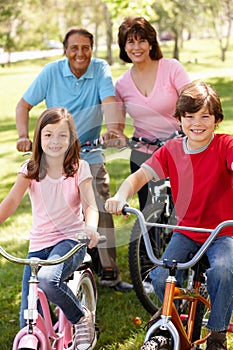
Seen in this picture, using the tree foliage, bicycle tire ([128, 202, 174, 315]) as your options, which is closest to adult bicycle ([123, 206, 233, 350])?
bicycle tire ([128, 202, 174, 315])

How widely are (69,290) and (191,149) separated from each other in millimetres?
956

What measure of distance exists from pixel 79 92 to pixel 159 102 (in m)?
0.55

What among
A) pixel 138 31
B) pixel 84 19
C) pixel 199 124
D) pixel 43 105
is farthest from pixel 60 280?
pixel 84 19

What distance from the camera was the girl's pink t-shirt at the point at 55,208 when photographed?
3596mm

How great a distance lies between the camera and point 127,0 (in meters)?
8.60

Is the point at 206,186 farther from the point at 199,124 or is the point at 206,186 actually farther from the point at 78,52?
the point at 78,52

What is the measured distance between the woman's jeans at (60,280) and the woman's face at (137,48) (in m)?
1.60

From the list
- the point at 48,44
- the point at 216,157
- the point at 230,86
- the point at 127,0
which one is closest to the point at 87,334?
the point at 216,157

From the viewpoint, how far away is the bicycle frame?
9.94 feet

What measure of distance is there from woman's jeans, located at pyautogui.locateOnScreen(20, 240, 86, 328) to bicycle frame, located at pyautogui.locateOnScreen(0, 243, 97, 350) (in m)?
0.06

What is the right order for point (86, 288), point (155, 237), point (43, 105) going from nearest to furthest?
point (86, 288), point (155, 237), point (43, 105)

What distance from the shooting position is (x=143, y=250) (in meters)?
4.73

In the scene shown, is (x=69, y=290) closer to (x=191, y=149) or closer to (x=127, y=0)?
(x=191, y=149)

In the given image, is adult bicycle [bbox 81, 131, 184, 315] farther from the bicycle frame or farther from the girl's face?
→ the bicycle frame
